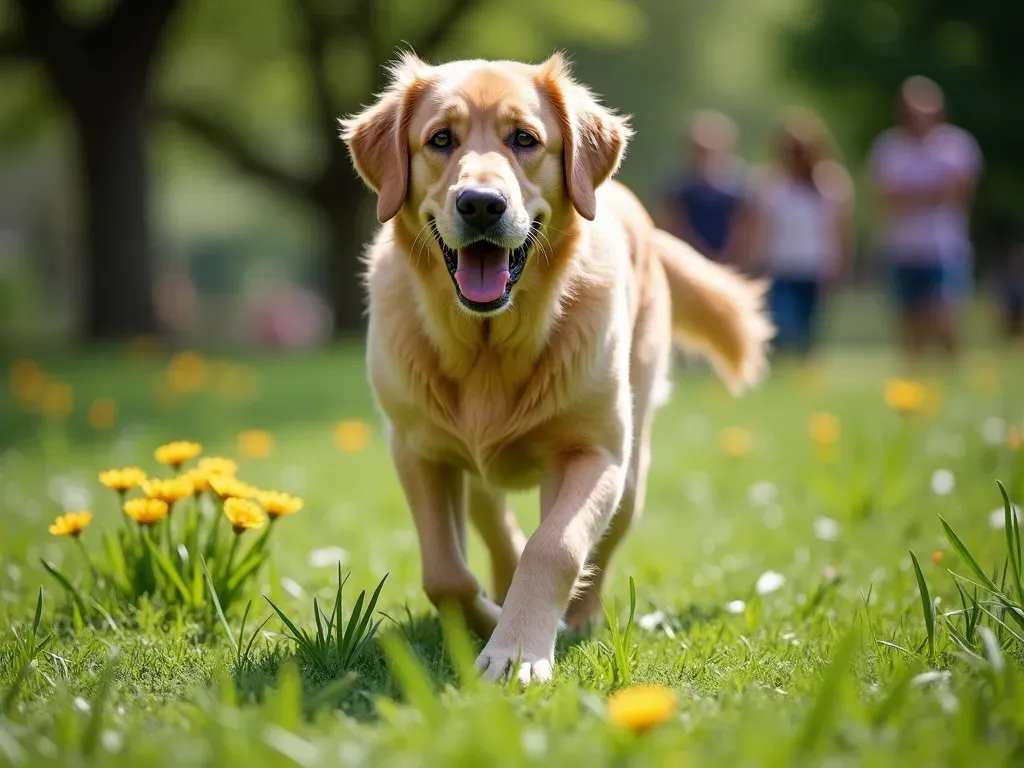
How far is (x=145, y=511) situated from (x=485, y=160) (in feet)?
4.49

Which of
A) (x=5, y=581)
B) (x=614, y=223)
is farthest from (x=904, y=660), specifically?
(x=5, y=581)

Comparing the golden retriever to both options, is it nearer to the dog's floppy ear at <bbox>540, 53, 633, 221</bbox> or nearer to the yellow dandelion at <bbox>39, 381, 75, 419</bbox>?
the dog's floppy ear at <bbox>540, 53, 633, 221</bbox>

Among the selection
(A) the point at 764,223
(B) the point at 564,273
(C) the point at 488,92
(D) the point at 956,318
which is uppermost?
(C) the point at 488,92

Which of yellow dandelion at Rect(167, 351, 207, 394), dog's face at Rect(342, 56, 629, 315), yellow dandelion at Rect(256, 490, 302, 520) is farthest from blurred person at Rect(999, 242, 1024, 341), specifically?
yellow dandelion at Rect(256, 490, 302, 520)

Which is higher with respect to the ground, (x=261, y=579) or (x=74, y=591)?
(x=74, y=591)

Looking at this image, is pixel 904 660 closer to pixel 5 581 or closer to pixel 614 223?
pixel 614 223

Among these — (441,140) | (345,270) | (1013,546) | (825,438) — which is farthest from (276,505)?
(345,270)

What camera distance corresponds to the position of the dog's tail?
468cm

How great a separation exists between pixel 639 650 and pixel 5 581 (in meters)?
2.18

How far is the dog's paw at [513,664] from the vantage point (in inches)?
105

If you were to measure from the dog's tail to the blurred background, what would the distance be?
252 inches

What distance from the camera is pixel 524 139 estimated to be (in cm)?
337

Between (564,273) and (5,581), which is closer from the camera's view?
→ (564,273)

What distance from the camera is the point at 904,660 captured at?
8.75ft
